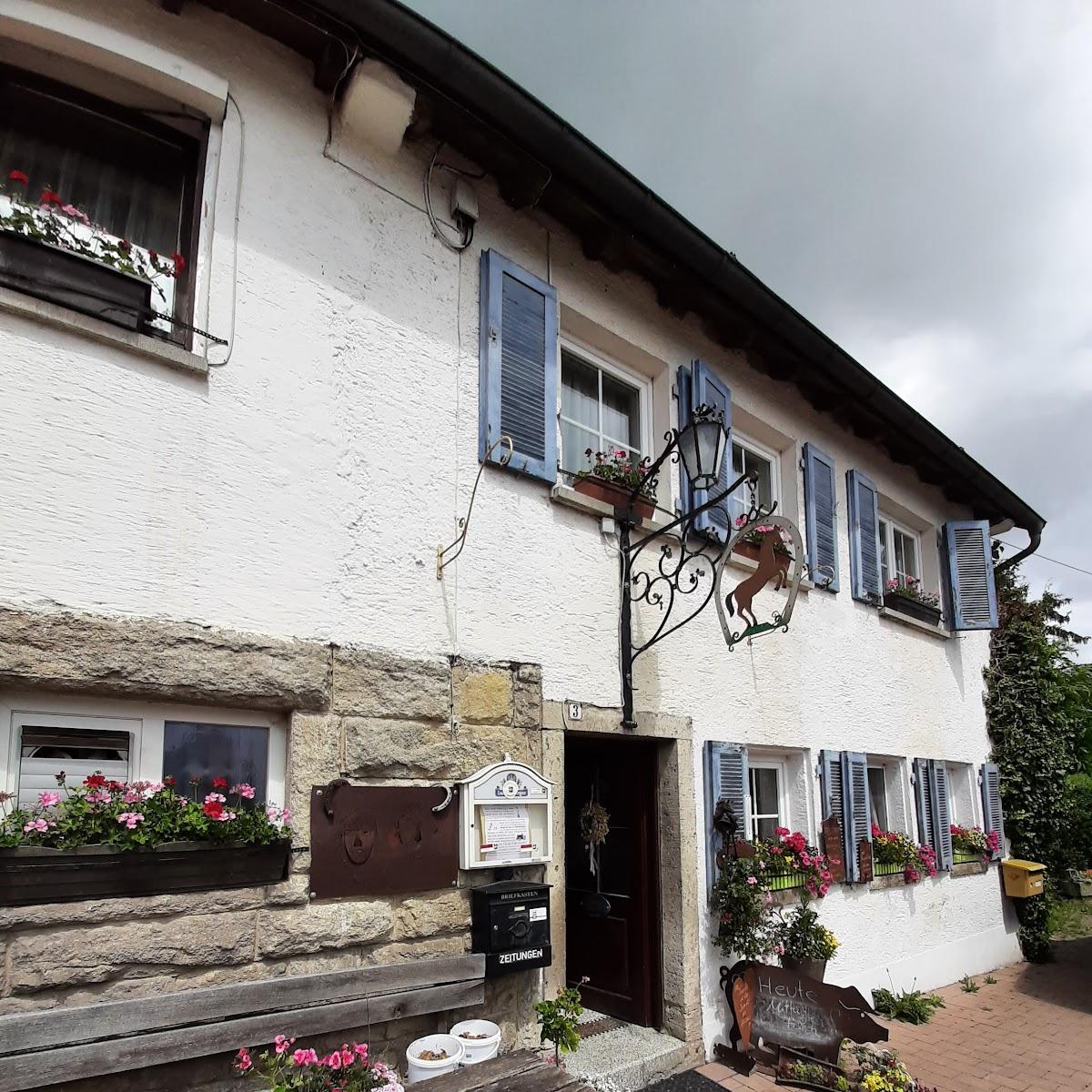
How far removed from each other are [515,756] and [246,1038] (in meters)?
1.74

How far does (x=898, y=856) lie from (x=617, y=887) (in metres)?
3.11

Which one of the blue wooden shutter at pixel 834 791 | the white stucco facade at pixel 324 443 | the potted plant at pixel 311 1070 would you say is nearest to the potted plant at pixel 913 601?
the blue wooden shutter at pixel 834 791

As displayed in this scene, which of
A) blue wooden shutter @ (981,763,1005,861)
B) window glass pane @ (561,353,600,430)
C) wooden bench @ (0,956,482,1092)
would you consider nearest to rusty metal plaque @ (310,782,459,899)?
wooden bench @ (0,956,482,1092)

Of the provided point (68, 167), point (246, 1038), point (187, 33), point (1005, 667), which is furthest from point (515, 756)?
point (1005, 667)

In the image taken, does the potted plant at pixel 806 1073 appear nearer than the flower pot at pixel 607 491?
Yes

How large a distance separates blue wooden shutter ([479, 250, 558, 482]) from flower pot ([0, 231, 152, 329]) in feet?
5.88

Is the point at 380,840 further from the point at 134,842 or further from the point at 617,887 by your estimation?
the point at 617,887

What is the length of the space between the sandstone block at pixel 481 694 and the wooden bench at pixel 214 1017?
107 cm

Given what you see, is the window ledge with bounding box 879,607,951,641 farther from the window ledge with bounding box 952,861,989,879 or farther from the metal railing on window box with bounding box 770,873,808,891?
the metal railing on window box with bounding box 770,873,808,891

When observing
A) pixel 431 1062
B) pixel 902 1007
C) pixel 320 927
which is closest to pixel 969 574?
pixel 902 1007

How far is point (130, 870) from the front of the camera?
318cm

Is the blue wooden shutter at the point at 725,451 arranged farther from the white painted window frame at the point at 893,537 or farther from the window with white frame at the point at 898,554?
the white painted window frame at the point at 893,537

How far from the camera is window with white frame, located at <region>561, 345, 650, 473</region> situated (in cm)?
575

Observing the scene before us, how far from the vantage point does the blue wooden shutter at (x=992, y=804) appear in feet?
31.4
